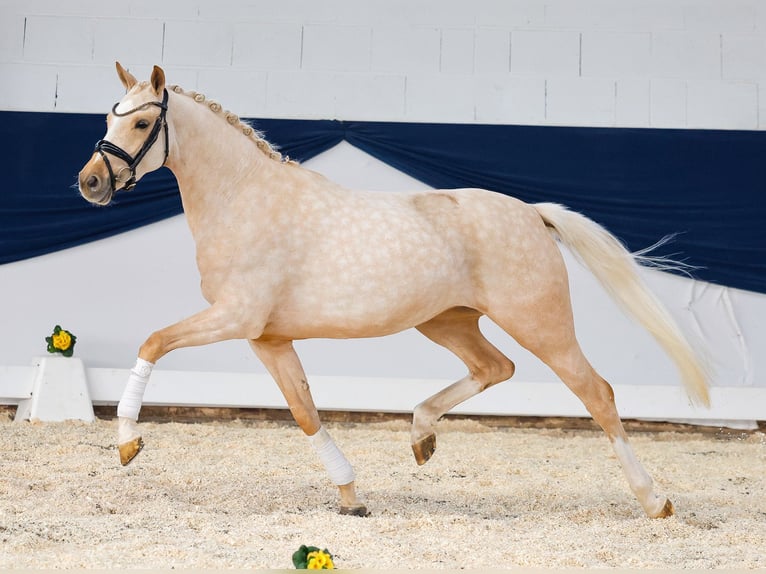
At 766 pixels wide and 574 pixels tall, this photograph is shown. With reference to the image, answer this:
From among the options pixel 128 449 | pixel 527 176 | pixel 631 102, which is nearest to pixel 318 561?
pixel 128 449

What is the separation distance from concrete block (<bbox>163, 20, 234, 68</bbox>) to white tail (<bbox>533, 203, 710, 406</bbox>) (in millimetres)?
3615

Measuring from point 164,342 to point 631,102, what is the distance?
182 inches

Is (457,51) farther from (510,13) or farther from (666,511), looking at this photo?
(666,511)

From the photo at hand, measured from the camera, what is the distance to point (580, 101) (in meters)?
6.47

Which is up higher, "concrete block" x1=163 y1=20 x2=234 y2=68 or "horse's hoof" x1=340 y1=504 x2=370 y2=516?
"concrete block" x1=163 y1=20 x2=234 y2=68

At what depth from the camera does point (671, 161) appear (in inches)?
250

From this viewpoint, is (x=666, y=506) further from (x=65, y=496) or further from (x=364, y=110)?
(x=364, y=110)

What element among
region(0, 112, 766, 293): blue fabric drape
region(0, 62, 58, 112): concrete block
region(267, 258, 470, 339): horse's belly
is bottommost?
region(267, 258, 470, 339): horse's belly

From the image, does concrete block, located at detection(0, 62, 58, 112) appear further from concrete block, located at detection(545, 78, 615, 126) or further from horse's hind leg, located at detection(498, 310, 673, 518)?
horse's hind leg, located at detection(498, 310, 673, 518)

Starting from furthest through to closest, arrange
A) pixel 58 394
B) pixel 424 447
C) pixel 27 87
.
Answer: pixel 27 87 < pixel 58 394 < pixel 424 447

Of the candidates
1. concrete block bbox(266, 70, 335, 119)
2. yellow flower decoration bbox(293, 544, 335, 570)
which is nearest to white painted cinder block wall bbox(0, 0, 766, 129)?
concrete block bbox(266, 70, 335, 119)

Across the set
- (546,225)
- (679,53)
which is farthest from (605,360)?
(546,225)

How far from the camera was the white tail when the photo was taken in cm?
344

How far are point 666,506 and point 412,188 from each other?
140 inches
